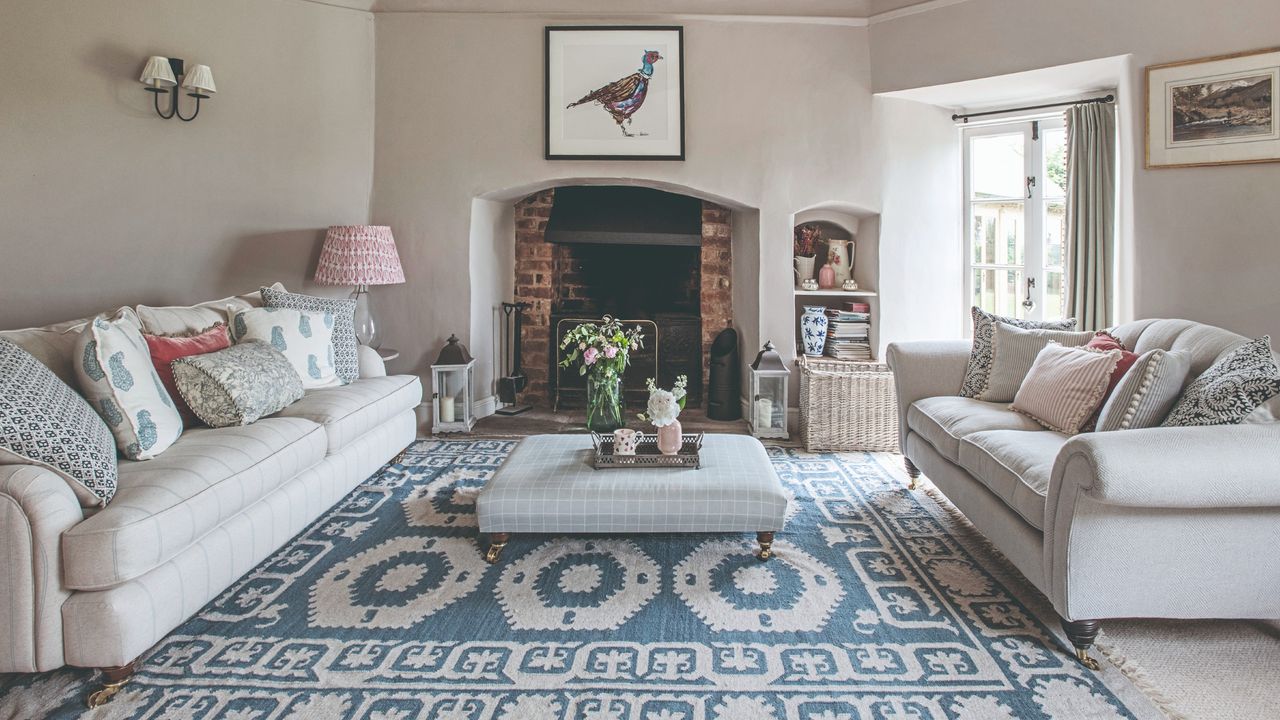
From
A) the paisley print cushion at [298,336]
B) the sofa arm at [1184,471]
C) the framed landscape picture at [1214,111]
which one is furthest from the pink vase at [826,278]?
the sofa arm at [1184,471]

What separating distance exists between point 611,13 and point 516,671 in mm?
4184

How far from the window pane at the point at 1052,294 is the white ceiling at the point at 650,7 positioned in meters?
2.01

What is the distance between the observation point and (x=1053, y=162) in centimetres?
475

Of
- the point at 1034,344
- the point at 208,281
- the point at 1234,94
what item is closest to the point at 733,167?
the point at 1034,344

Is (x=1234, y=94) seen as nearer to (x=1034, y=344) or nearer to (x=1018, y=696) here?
(x=1034, y=344)

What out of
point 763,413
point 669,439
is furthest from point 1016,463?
point 763,413

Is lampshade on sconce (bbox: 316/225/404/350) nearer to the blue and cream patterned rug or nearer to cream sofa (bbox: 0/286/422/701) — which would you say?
cream sofa (bbox: 0/286/422/701)

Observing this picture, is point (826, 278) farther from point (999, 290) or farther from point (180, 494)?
point (180, 494)

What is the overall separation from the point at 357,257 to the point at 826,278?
3.03 meters

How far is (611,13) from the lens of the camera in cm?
488

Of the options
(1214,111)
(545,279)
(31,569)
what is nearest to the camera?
(31,569)

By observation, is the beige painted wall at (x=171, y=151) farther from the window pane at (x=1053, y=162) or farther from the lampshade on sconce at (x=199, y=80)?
the window pane at (x=1053, y=162)

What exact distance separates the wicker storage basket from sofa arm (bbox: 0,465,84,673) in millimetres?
3588

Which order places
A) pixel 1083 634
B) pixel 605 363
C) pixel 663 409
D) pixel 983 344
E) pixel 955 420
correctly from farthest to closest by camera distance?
pixel 983 344 < pixel 605 363 < pixel 955 420 < pixel 663 409 < pixel 1083 634
